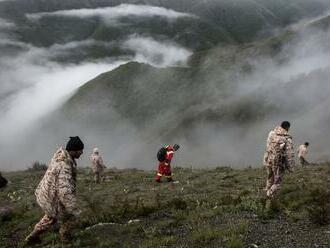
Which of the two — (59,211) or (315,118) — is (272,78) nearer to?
(315,118)

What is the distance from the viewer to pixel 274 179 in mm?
17125

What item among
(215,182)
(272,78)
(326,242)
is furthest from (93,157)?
(272,78)

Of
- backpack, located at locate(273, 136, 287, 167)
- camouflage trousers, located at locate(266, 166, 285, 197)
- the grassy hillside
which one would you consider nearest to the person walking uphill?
the grassy hillside

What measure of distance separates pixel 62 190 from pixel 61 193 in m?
0.07

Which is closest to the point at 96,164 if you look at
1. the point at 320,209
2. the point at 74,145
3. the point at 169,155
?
the point at 169,155

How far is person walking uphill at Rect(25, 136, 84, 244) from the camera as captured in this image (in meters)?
12.4

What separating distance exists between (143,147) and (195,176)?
4824 inches

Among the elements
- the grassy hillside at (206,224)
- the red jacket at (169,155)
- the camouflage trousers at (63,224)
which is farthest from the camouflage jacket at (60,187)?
the red jacket at (169,155)

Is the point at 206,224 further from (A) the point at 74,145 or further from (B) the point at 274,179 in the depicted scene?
(B) the point at 274,179

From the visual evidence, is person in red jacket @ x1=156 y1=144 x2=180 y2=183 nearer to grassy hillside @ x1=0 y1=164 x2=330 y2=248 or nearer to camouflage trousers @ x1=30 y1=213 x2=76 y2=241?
grassy hillside @ x1=0 y1=164 x2=330 y2=248

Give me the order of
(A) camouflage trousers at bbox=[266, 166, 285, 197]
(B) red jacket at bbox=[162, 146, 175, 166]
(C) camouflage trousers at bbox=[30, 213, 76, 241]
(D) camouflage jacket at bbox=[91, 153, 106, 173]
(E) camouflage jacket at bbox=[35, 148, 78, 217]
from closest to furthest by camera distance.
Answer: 1. (E) camouflage jacket at bbox=[35, 148, 78, 217]
2. (C) camouflage trousers at bbox=[30, 213, 76, 241]
3. (A) camouflage trousers at bbox=[266, 166, 285, 197]
4. (B) red jacket at bbox=[162, 146, 175, 166]
5. (D) camouflage jacket at bbox=[91, 153, 106, 173]

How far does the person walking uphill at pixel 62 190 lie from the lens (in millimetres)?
12352

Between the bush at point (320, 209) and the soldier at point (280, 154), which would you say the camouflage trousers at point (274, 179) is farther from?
the bush at point (320, 209)

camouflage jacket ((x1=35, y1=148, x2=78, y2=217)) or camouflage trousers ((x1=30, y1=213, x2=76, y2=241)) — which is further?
camouflage trousers ((x1=30, y1=213, x2=76, y2=241))
